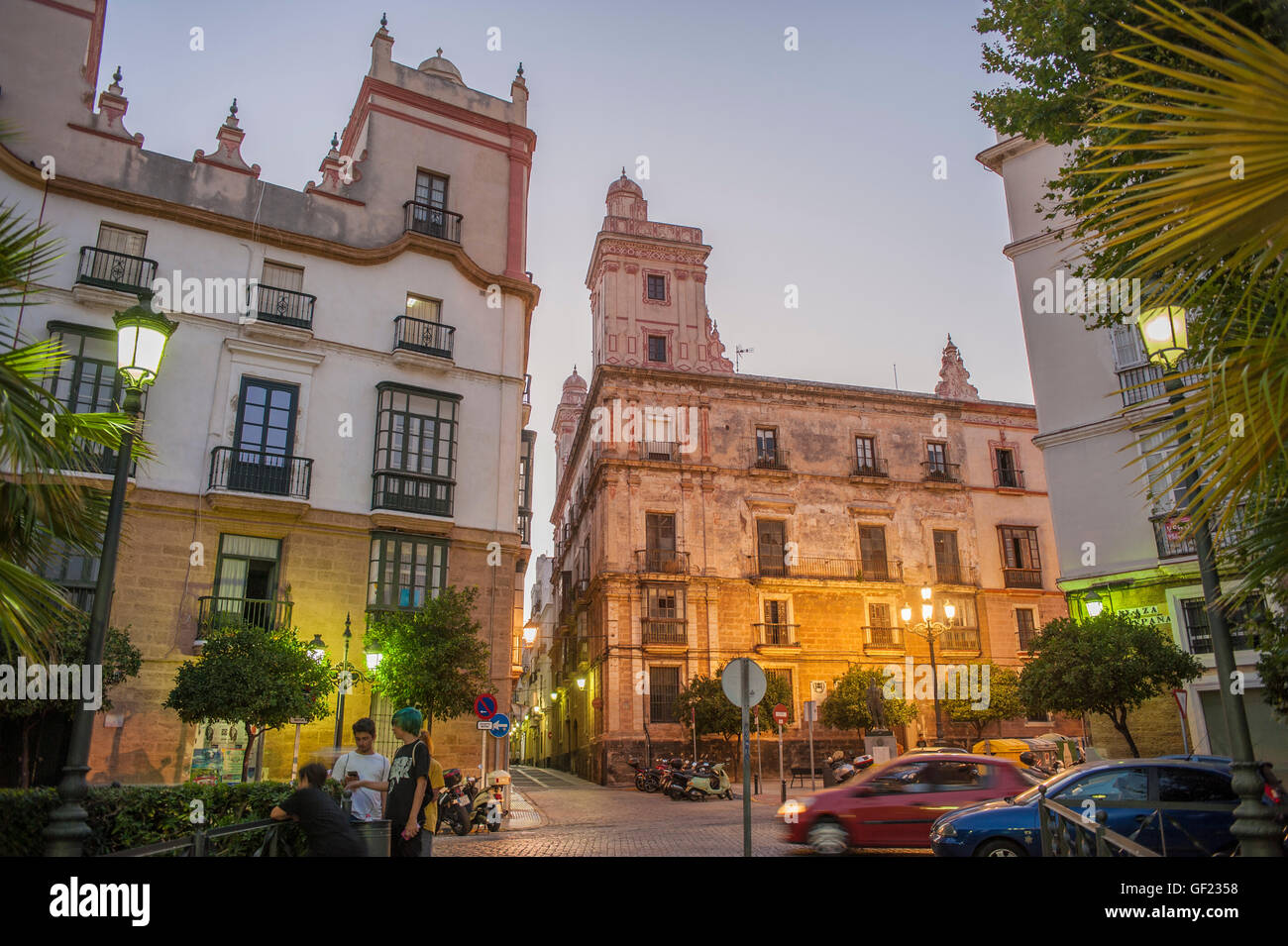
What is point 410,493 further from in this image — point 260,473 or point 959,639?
point 959,639

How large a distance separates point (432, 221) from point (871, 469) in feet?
78.4

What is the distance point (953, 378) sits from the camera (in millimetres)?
43062

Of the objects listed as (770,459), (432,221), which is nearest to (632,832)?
(432,221)

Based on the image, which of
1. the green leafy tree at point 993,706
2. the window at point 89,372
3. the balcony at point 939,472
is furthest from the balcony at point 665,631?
the window at point 89,372

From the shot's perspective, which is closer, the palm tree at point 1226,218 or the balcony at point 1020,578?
the palm tree at point 1226,218

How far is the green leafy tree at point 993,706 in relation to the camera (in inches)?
1361

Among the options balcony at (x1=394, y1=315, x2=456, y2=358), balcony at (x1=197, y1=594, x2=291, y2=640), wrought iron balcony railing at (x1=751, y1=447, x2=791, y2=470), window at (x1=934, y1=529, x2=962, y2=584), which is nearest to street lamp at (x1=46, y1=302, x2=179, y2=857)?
balcony at (x1=197, y1=594, x2=291, y2=640)

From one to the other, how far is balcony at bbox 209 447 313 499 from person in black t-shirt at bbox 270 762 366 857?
14.8 metres

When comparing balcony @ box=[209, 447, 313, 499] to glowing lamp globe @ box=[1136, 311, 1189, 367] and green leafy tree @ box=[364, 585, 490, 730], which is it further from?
glowing lamp globe @ box=[1136, 311, 1189, 367]

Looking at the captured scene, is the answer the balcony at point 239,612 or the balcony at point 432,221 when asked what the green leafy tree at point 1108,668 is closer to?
the balcony at point 239,612

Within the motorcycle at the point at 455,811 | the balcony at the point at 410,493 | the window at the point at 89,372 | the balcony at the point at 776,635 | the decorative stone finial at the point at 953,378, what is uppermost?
the decorative stone finial at the point at 953,378

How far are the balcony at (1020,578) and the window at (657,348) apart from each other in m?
18.5

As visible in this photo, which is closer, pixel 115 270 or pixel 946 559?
pixel 115 270
